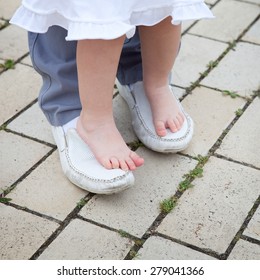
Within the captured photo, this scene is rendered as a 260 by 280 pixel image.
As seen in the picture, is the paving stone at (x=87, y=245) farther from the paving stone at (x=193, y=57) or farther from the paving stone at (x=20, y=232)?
the paving stone at (x=193, y=57)

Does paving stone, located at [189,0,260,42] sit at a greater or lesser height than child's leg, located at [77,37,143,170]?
lesser

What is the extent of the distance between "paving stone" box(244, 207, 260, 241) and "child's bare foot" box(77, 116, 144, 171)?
1.01ft

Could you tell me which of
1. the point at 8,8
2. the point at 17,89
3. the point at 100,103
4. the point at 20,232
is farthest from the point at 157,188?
the point at 8,8

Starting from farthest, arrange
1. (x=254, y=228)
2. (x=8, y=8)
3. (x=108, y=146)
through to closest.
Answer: (x=8, y=8), (x=108, y=146), (x=254, y=228)

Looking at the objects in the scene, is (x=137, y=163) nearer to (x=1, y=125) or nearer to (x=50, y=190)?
(x=50, y=190)

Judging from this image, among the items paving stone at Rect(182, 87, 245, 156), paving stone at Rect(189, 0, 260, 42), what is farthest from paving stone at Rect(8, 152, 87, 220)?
paving stone at Rect(189, 0, 260, 42)

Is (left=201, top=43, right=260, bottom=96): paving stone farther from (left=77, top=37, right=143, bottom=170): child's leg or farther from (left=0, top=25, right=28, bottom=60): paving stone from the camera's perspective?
(left=0, top=25, right=28, bottom=60): paving stone

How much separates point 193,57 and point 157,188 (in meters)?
0.70

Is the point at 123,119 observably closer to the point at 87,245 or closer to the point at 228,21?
the point at 87,245

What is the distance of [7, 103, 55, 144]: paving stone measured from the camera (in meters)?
1.86

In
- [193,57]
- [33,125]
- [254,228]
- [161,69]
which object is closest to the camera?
[254,228]

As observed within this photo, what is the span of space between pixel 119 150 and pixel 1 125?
425mm

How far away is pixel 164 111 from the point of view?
1784 millimetres
